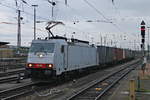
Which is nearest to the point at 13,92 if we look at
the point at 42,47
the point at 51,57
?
the point at 51,57

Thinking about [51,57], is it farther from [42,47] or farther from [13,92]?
[13,92]

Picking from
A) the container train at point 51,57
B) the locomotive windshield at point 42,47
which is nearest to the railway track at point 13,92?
the container train at point 51,57

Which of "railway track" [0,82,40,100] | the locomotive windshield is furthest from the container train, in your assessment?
"railway track" [0,82,40,100]

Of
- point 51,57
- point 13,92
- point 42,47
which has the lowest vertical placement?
point 13,92

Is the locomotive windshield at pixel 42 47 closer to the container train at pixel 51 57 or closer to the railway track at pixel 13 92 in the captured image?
the container train at pixel 51 57

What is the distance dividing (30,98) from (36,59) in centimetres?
528

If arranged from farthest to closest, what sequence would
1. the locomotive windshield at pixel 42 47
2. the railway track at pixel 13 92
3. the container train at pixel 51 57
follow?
the locomotive windshield at pixel 42 47 < the container train at pixel 51 57 < the railway track at pixel 13 92

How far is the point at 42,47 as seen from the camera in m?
18.5

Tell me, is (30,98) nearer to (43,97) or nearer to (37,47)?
(43,97)

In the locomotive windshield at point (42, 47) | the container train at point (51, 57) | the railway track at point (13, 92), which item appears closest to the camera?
the railway track at point (13, 92)

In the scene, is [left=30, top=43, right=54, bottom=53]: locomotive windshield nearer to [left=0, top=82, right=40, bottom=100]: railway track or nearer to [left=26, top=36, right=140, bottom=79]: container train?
[left=26, top=36, right=140, bottom=79]: container train

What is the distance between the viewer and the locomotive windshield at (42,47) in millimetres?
18297

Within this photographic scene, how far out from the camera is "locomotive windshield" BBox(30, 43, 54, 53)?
18.3 metres

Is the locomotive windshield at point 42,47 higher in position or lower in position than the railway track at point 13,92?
higher
